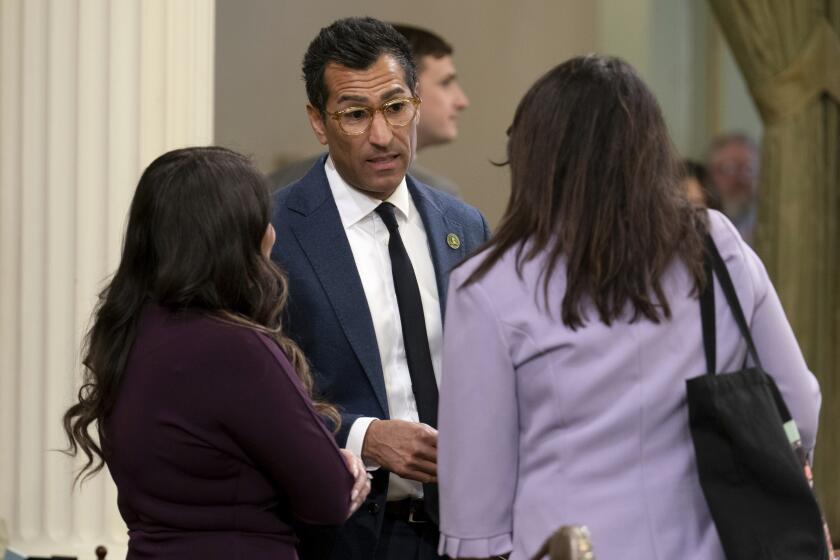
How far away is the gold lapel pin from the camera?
275cm

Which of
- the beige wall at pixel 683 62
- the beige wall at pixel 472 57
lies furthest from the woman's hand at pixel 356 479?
the beige wall at pixel 683 62

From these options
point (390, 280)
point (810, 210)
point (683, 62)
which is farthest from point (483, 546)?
point (683, 62)

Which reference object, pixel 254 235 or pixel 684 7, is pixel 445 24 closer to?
pixel 684 7

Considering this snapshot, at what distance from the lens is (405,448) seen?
7.89 feet

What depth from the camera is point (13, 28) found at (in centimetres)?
341

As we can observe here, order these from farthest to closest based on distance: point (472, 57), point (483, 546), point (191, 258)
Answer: point (472, 57)
point (191, 258)
point (483, 546)

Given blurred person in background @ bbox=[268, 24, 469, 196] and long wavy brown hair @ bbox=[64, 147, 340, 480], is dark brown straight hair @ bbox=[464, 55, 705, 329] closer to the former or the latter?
long wavy brown hair @ bbox=[64, 147, 340, 480]

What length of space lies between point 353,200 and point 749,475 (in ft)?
3.54

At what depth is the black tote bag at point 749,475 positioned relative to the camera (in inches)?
75.0

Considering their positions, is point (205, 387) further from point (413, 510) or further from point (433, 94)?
point (433, 94)

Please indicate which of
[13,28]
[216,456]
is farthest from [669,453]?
[13,28]

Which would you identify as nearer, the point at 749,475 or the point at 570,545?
the point at 570,545

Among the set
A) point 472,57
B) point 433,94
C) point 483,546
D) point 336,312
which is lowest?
point 483,546

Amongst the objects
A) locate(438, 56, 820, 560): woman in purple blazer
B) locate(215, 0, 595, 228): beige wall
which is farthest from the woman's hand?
locate(215, 0, 595, 228): beige wall
